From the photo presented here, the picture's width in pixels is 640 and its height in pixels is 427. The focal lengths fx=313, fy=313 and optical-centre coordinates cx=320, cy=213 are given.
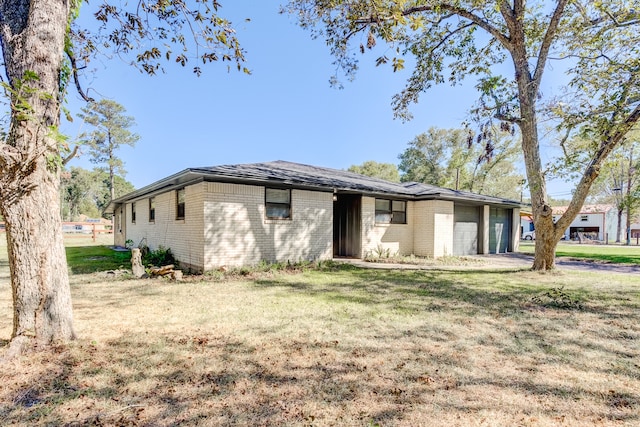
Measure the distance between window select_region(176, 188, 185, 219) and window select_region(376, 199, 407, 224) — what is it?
296 inches

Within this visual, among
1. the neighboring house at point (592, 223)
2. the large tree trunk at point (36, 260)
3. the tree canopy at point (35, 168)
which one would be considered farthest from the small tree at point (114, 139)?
the neighboring house at point (592, 223)

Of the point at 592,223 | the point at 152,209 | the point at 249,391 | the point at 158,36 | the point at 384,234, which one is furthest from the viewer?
the point at 592,223

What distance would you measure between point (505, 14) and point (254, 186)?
29.4 ft

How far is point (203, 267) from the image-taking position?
8766mm

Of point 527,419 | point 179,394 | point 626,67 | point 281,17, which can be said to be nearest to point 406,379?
point 527,419

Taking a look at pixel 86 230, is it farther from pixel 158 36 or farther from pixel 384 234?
pixel 158 36

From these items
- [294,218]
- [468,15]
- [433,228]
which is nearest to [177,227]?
[294,218]

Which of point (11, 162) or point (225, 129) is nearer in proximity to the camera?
Answer: point (11, 162)

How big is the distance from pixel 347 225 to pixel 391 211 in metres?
2.06

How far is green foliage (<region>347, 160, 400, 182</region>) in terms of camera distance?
149 feet

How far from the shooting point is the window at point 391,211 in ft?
43.6

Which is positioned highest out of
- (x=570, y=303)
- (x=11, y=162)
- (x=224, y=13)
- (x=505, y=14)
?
(x=505, y=14)

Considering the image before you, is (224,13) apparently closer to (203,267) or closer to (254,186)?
(254,186)

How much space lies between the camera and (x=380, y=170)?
45.8m
